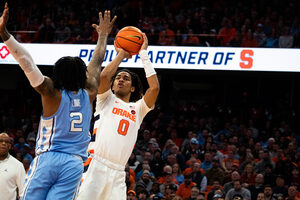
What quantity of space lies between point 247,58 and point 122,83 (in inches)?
348

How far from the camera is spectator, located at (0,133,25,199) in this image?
25.3 ft

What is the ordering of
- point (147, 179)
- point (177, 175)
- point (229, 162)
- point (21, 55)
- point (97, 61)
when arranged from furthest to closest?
point (229, 162), point (177, 175), point (147, 179), point (97, 61), point (21, 55)

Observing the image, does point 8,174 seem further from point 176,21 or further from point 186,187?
point 176,21

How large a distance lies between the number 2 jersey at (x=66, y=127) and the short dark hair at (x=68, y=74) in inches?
2.5

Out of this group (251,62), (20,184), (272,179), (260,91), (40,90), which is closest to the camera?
(40,90)

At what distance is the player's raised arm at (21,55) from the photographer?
4086 millimetres

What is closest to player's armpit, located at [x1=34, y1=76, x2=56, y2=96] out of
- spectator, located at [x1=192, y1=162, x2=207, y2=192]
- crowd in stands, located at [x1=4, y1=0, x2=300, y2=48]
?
spectator, located at [x1=192, y1=162, x2=207, y2=192]

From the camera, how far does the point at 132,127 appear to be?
580 cm

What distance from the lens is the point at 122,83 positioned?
19.5 ft

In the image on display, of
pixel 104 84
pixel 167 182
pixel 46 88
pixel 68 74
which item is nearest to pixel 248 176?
pixel 167 182

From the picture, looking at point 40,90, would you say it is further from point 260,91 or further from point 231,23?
point 260,91

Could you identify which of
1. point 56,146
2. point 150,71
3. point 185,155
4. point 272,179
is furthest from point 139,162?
point 56,146

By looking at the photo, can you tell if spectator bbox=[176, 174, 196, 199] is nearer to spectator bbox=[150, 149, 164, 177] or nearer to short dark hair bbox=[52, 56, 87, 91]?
spectator bbox=[150, 149, 164, 177]

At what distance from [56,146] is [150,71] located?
1864mm
